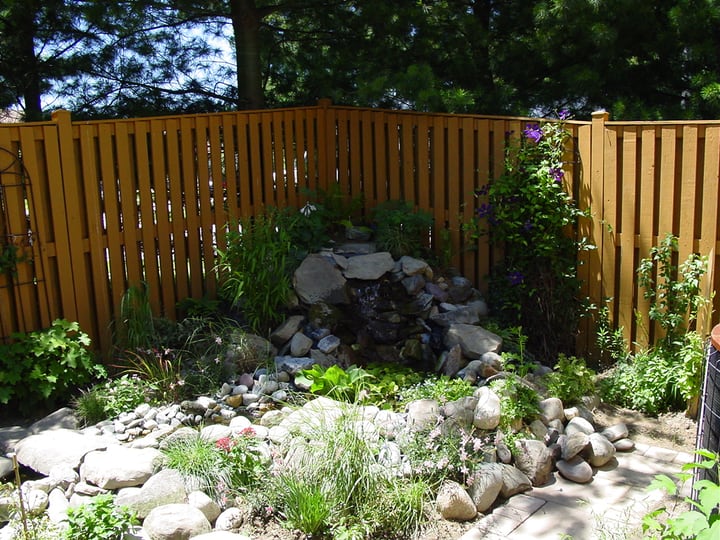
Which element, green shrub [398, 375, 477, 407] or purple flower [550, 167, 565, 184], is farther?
purple flower [550, 167, 565, 184]

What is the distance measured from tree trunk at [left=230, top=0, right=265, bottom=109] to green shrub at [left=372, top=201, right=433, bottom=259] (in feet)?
6.22

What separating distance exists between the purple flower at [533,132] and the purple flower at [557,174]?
10.4 inches

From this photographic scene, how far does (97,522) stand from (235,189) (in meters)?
3.74

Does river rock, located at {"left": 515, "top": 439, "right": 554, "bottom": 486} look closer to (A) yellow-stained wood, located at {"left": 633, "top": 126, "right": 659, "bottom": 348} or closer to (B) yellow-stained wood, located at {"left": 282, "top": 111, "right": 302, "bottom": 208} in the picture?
(A) yellow-stained wood, located at {"left": 633, "top": 126, "right": 659, "bottom": 348}

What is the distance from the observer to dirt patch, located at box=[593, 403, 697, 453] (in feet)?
17.9

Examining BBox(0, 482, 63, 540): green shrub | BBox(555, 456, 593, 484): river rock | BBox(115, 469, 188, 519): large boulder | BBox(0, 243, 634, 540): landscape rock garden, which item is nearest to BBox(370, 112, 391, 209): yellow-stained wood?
BBox(0, 243, 634, 540): landscape rock garden

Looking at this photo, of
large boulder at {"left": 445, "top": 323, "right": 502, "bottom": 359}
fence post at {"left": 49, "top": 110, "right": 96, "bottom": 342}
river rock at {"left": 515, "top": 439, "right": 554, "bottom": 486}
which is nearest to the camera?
river rock at {"left": 515, "top": 439, "right": 554, "bottom": 486}

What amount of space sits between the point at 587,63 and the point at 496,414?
3.87 meters

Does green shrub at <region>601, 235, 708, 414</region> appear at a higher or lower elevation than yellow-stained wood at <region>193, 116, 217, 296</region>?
lower

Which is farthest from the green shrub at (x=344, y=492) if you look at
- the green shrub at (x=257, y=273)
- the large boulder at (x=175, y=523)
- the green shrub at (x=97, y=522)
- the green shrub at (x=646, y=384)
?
the green shrub at (x=646, y=384)

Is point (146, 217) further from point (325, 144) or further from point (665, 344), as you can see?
point (665, 344)

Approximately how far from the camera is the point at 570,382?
575 centimetres

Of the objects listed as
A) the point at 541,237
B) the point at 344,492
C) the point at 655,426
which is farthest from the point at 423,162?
the point at 344,492

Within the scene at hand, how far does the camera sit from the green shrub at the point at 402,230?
6.96 metres
